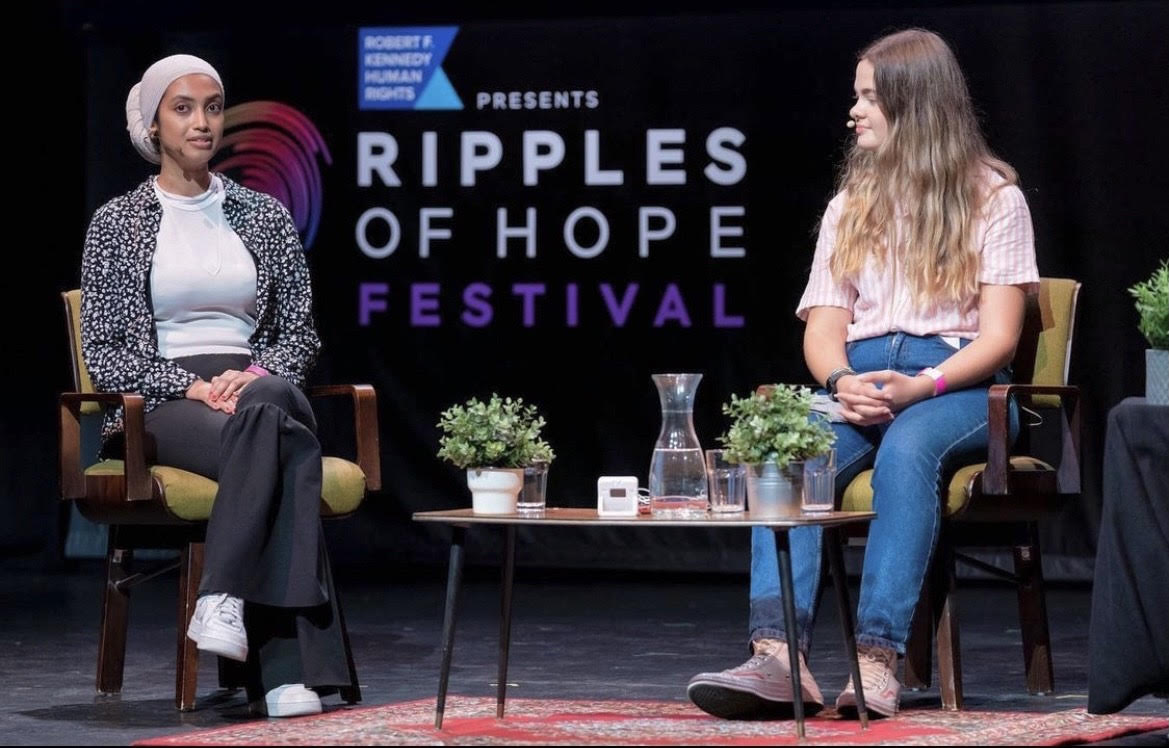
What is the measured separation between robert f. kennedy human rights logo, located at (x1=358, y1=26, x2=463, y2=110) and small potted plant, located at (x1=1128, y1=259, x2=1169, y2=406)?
4147 mm

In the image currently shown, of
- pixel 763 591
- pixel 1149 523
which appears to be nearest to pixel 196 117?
pixel 763 591

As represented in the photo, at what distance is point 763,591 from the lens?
3.54 meters

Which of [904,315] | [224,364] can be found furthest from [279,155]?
[904,315]

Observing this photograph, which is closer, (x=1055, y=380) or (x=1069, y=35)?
(x=1055, y=380)

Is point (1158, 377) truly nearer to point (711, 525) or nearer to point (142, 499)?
point (711, 525)

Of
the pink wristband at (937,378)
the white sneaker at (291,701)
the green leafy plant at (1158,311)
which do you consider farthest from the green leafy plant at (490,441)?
the green leafy plant at (1158,311)

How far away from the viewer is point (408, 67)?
717cm

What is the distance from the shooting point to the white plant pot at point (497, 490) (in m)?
3.36

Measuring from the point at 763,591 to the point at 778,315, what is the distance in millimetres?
3505

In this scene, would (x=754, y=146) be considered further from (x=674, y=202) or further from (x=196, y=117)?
(x=196, y=117)

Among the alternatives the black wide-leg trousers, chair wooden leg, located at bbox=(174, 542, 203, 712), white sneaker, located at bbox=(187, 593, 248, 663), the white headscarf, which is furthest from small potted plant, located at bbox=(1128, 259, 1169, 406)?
the white headscarf

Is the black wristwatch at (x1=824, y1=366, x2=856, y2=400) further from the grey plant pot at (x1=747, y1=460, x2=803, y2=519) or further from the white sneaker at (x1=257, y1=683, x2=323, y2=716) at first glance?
the white sneaker at (x1=257, y1=683, x2=323, y2=716)

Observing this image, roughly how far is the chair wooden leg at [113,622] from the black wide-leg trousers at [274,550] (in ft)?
1.57

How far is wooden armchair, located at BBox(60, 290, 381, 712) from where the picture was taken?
3879 millimetres
